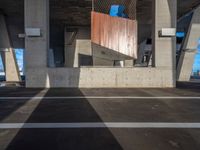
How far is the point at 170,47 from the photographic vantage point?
13.6 m

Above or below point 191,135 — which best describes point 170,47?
above

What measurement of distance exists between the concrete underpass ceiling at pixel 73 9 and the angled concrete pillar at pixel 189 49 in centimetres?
174

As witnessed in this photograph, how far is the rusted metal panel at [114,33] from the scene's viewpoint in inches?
539

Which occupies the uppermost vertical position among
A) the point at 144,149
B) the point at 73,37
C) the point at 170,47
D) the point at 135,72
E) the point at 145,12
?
the point at 145,12

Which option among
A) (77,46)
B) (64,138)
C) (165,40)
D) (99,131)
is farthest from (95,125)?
(77,46)

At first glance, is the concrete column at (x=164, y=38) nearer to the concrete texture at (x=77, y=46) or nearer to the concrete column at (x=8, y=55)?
the concrete texture at (x=77, y=46)

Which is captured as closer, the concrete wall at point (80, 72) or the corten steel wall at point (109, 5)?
the concrete wall at point (80, 72)

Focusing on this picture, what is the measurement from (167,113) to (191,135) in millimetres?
1892

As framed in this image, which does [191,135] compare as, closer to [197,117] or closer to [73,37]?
[197,117]

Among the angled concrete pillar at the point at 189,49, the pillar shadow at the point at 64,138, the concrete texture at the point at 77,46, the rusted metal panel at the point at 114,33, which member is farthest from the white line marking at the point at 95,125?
the concrete texture at the point at 77,46

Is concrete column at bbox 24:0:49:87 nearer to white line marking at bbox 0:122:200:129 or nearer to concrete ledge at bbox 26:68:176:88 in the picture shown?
concrete ledge at bbox 26:68:176:88

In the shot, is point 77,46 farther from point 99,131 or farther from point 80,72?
point 99,131

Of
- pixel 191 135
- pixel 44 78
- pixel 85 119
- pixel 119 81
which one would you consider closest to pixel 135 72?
pixel 119 81

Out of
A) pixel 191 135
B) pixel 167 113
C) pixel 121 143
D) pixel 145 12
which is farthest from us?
pixel 145 12
